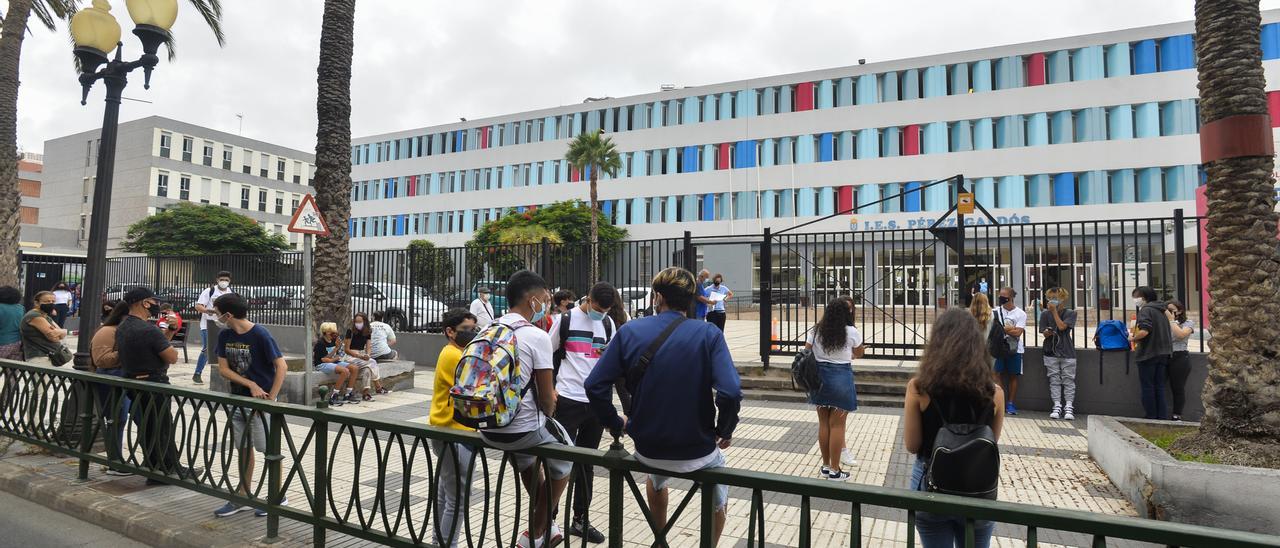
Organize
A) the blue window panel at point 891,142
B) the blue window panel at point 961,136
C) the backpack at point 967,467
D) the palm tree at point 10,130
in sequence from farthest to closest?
1. the blue window panel at point 891,142
2. the blue window panel at point 961,136
3. the palm tree at point 10,130
4. the backpack at point 967,467

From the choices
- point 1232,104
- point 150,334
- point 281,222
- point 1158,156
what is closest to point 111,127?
point 150,334

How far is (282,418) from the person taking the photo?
13.6 ft

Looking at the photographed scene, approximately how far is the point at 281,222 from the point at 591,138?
124 ft

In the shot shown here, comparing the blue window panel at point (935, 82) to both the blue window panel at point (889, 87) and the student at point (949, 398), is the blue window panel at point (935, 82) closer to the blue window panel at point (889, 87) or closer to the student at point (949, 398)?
the blue window panel at point (889, 87)

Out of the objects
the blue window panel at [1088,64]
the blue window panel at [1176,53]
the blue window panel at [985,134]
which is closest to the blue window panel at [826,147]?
the blue window panel at [985,134]

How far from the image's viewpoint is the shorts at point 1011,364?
8.82m

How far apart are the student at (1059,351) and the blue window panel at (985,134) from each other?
1243 inches

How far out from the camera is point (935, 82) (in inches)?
1483

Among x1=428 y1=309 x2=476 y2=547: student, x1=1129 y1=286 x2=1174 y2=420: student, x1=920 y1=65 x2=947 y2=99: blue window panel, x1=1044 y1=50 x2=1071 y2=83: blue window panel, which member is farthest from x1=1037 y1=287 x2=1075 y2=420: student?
x1=1044 y1=50 x2=1071 y2=83: blue window panel

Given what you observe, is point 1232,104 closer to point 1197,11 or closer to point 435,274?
point 1197,11

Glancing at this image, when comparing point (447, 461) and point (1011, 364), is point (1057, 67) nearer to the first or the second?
point (1011, 364)

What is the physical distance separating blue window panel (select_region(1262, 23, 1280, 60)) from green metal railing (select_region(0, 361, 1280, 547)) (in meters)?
39.9

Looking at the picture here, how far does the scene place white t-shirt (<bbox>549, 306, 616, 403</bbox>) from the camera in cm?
486

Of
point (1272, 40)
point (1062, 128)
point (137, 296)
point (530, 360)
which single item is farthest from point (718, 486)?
point (1272, 40)
